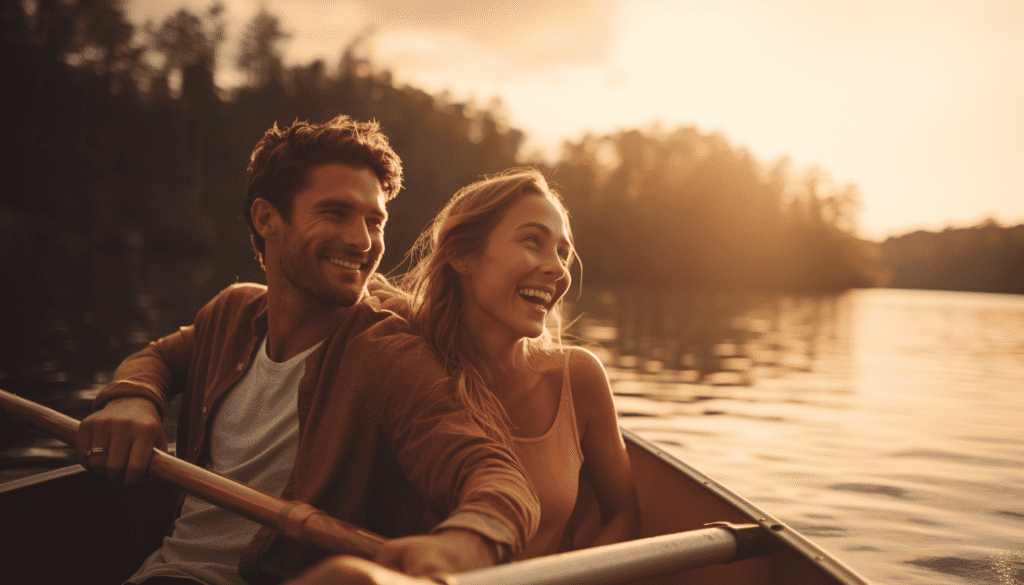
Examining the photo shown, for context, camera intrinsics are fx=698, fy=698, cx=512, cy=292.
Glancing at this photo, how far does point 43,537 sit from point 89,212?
38150 millimetres

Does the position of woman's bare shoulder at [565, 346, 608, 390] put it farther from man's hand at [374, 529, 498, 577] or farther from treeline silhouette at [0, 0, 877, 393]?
treeline silhouette at [0, 0, 877, 393]

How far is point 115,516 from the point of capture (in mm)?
2908

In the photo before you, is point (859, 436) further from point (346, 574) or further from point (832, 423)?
point (346, 574)

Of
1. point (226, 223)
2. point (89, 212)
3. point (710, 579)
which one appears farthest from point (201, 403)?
point (226, 223)

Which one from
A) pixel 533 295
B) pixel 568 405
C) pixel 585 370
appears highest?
pixel 533 295

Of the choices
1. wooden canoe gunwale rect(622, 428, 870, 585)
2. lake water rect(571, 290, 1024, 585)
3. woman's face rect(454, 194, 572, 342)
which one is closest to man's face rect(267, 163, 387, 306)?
woman's face rect(454, 194, 572, 342)

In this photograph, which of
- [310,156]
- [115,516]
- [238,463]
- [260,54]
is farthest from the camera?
[260,54]

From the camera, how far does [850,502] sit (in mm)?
5426

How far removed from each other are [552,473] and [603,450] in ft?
1.01

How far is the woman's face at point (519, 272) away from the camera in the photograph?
2148 mm

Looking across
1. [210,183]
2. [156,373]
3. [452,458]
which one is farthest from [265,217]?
[210,183]

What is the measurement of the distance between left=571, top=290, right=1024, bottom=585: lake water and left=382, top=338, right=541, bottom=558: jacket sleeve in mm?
3515

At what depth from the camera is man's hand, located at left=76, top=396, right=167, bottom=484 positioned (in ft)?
6.18

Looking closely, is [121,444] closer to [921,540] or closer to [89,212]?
[921,540]
